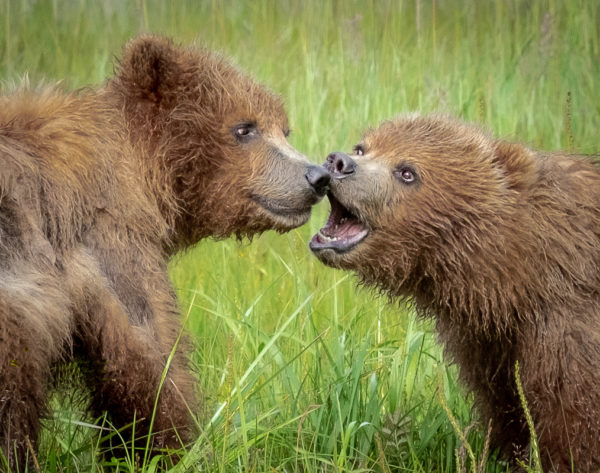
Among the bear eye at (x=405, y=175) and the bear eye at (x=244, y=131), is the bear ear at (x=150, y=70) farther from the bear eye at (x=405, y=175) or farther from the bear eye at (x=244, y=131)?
the bear eye at (x=405, y=175)

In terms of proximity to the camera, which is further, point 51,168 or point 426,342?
point 426,342

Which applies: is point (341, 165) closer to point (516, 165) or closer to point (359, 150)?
point (359, 150)

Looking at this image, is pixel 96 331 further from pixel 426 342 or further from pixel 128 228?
pixel 426 342

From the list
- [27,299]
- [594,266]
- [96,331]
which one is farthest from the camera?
[594,266]

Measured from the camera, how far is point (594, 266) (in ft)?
15.1

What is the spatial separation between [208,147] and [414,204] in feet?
3.25

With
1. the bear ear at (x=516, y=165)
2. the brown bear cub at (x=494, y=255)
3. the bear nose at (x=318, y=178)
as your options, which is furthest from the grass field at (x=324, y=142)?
the bear ear at (x=516, y=165)

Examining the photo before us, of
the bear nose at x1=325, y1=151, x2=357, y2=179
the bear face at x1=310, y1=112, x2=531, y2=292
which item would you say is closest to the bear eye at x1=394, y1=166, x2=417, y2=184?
the bear face at x1=310, y1=112, x2=531, y2=292

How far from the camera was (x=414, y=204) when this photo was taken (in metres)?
4.86

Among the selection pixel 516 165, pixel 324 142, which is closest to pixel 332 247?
pixel 516 165

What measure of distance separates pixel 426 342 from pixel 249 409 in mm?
1319

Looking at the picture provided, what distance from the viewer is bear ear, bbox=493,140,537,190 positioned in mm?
4785

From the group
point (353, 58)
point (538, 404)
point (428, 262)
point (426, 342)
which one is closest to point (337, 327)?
point (426, 342)

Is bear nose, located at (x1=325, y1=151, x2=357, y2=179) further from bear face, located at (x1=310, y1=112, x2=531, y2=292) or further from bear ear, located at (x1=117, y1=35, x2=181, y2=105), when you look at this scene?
bear ear, located at (x1=117, y1=35, x2=181, y2=105)
